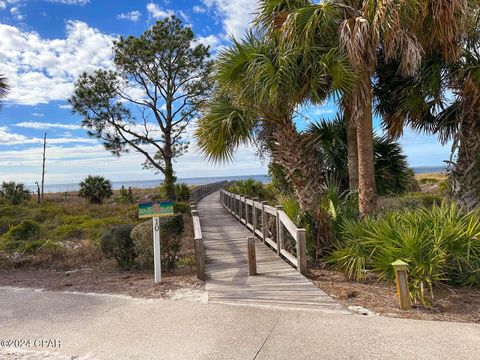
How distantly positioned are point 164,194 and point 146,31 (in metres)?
10.4

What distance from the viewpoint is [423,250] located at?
5465 millimetres

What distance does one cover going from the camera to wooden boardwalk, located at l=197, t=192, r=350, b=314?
5.05 metres

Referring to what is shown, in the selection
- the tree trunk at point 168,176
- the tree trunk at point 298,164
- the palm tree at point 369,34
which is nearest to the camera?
the palm tree at point 369,34

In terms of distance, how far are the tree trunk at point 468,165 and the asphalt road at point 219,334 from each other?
543 centimetres

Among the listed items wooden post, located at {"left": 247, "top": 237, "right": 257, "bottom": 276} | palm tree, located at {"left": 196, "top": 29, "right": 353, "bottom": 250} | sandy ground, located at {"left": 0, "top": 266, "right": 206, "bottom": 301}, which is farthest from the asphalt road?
palm tree, located at {"left": 196, "top": 29, "right": 353, "bottom": 250}

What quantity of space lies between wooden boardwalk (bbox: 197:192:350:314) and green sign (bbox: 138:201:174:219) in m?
1.41

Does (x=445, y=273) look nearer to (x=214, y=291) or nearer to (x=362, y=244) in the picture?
(x=362, y=244)

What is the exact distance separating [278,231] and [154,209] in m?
2.80

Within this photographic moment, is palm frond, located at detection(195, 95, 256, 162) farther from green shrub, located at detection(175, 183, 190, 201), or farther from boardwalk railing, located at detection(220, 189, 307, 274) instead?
green shrub, located at detection(175, 183, 190, 201)

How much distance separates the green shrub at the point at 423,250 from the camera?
17.1ft

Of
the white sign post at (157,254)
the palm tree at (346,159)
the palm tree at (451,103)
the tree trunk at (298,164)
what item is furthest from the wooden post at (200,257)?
the palm tree at (451,103)

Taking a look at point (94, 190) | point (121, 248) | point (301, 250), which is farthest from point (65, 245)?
point (94, 190)

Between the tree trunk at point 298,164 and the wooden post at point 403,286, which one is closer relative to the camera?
the wooden post at point 403,286

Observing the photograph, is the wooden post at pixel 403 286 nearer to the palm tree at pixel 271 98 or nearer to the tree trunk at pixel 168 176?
the palm tree at pixel 271 98
